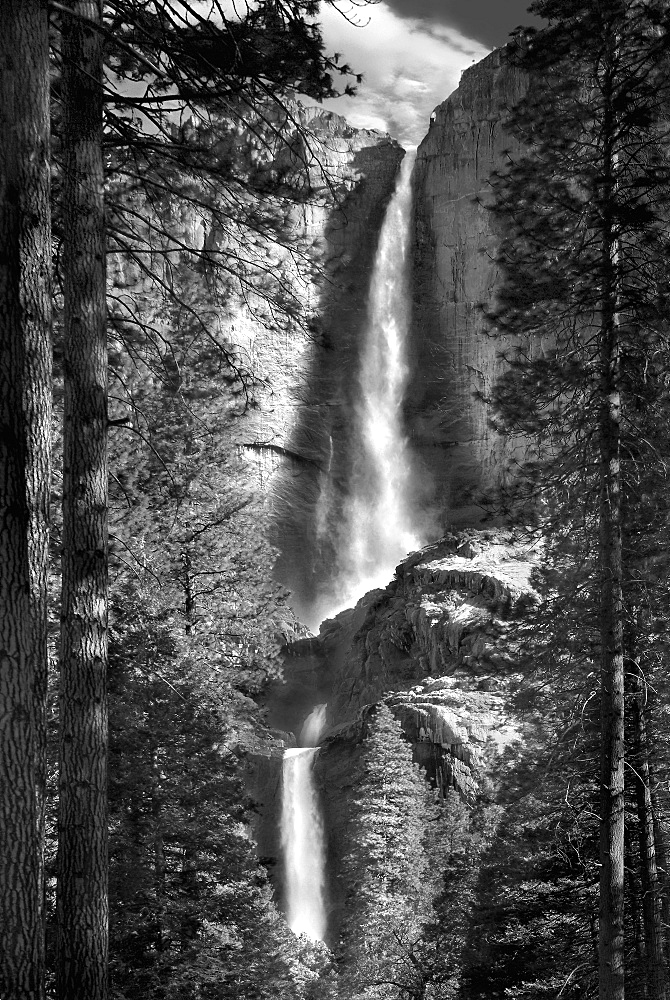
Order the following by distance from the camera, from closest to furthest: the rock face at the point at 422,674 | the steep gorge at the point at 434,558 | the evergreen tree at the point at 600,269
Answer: the evergreen tree at the point at 600,269, the rock face at the point at 422,674, the steep gorge at the point at 434,558

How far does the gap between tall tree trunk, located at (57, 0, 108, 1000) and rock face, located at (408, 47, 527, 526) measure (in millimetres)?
42087

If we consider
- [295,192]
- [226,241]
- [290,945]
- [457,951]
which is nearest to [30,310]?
[295,192]

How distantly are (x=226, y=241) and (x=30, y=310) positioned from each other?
44491mm

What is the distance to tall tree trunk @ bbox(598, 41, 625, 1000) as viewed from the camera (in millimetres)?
8891

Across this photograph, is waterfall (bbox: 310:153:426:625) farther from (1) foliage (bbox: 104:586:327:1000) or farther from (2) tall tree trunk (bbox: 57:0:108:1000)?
(2) tall tree trunk (bbox: 57:0:108:1000)

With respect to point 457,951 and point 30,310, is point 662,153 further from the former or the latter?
point 457,951

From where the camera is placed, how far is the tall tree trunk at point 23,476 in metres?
4.30

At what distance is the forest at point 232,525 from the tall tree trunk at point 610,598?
3cm

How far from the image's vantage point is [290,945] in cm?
1513

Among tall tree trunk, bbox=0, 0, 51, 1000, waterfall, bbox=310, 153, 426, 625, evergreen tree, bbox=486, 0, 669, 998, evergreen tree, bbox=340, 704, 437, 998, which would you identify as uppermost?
waterfall, bbox=310, 153, 426, 625

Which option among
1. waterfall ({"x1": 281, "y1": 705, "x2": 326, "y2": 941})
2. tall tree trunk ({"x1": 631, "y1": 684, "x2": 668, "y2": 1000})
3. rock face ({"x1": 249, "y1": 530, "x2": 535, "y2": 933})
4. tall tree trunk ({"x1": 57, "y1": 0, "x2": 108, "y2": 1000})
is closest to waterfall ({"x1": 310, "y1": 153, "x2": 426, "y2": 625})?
rock face ({"x1": 249, "y1": 530, "x2": 535, "y2": 933})

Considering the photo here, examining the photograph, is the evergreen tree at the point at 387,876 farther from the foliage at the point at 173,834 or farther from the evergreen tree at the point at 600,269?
the evergreen tree at the point at 600,269

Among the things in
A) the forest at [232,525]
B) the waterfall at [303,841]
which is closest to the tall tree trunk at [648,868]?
the forest at [232,525]

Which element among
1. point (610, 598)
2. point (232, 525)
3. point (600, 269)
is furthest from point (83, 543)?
point (232, 525)
